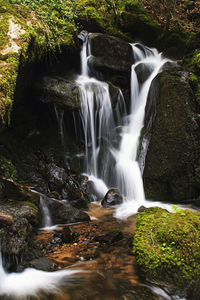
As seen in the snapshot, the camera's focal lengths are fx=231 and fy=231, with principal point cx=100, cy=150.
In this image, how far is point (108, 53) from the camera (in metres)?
9.62

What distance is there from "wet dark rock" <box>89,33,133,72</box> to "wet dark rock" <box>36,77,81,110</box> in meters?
2.43

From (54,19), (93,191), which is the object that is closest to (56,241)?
(93,191)

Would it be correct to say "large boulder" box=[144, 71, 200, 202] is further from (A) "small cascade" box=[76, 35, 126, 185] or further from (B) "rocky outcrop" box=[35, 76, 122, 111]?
(B) "rocky outcrop" box=[35, 76, 122, 111]

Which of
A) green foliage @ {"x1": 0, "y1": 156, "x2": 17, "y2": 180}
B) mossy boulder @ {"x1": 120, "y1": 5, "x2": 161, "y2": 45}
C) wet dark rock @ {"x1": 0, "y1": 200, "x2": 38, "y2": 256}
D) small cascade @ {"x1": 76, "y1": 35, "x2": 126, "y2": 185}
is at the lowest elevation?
wet dark rock @ {"x1": 0, "y1": 200, "x2": 38, "y2": 256}

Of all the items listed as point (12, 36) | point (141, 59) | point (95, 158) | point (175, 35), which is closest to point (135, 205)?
point (95, 158)

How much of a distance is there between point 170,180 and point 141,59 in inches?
259

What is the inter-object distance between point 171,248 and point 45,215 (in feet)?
9.43

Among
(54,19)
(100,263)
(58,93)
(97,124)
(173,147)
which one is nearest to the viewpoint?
(100,263)

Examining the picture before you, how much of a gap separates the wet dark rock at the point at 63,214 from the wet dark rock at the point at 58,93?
12.0 ft

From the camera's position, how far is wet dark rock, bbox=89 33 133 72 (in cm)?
955

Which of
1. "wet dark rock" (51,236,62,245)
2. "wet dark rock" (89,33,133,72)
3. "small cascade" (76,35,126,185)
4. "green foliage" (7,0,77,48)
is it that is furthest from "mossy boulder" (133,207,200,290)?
"wet dark rock" (89,33,133,72)

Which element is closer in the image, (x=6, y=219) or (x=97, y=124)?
(x=6, y=219)

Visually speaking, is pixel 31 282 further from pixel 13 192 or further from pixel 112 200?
pixel 112 200

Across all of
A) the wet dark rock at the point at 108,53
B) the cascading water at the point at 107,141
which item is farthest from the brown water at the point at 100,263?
the wet dark rock at the point at 108,53
